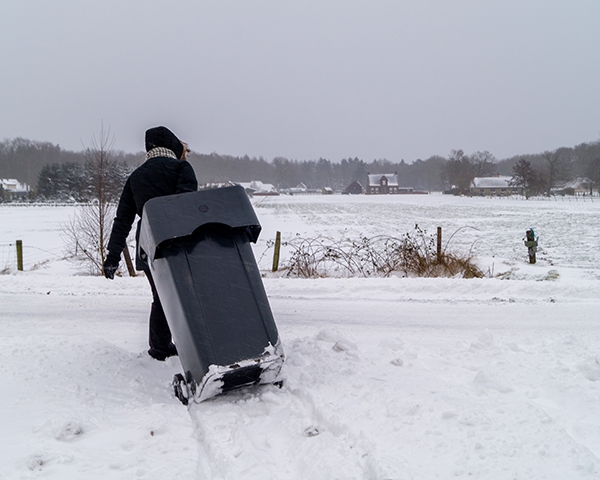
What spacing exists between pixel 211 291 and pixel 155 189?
117 centimetres

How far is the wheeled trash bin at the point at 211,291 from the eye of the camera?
2.57 m

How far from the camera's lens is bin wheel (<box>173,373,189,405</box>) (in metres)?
2.71

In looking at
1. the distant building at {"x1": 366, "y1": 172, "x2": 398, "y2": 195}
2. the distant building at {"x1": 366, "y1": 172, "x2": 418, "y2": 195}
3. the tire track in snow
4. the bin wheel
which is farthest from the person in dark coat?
the distant building at {"x1": 366, "y1": 172, "x2": 398, "y2": 195}

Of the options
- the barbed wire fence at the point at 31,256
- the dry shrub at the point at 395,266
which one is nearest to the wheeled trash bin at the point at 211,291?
the dry shrub at the point at 395,266

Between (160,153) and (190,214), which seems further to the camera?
(160,153)

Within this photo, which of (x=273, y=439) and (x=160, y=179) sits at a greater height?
(x=160, y=179)

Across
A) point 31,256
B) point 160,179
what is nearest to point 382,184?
point 31,256

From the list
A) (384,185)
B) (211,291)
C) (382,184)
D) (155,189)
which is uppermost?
(382,184)

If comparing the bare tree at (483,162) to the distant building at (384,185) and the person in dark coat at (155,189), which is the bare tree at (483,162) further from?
the person in dark coat at (155,189)

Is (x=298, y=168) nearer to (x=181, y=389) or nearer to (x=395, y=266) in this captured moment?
(x=395, y=266)

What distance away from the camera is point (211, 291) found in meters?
2.65

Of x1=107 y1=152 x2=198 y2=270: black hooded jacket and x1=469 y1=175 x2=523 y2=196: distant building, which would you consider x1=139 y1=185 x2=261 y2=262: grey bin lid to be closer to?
x1=107 y1=152 x2=198 y2=270: black hooded jacket

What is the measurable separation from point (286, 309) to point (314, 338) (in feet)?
5.92

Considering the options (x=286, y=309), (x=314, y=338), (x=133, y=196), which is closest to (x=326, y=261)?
(x=286, y=309)
